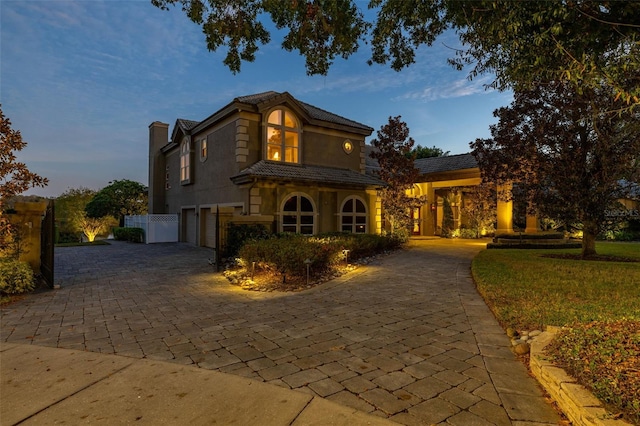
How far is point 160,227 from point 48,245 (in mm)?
13040

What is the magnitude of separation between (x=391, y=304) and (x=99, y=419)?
4845 mm

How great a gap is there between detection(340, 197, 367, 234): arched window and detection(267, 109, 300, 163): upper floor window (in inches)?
139

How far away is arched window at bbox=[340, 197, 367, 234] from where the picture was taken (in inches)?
659

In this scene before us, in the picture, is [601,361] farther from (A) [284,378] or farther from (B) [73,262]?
(B) [73,262]

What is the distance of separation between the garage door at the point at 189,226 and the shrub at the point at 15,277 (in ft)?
37.6

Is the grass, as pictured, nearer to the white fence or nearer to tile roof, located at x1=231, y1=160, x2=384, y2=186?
tile roof, located at x1=231, y1=160, x2=384, y2=186

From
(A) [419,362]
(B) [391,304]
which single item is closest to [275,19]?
(B) [391,304]

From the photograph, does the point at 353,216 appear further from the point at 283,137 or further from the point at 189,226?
the point at 189,226

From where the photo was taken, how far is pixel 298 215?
15094 mm

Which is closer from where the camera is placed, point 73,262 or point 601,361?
point 601,361

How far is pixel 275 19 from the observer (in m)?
6.47

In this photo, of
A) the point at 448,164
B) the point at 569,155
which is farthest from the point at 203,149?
the point at 569,155

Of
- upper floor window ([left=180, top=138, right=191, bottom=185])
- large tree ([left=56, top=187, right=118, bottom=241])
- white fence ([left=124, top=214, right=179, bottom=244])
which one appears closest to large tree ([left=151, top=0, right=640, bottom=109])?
upper floor window ([left=180, top=138, right=191, bottom=185])

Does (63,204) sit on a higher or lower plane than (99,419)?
higher
